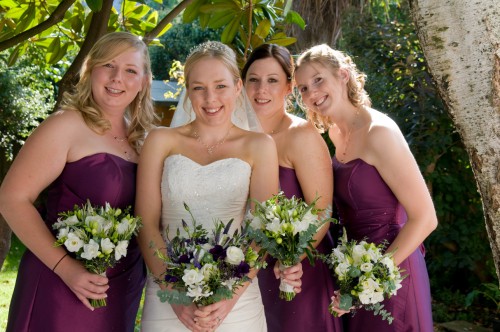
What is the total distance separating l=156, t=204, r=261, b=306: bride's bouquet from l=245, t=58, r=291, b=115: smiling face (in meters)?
1.25

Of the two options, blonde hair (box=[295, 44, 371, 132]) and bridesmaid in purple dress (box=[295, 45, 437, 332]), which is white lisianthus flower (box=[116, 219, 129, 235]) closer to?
bridesmaid in purple dress (box=[295, 45, 437, 332])

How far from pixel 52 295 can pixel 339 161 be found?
1.68 m

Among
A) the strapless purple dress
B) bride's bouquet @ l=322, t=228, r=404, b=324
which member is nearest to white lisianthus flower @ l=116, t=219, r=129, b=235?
the strapless purple dress

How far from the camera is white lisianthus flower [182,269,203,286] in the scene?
2.72 metres

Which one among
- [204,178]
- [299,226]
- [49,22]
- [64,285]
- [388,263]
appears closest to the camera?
[299,226]

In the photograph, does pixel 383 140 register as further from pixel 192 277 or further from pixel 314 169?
pixel 192 277

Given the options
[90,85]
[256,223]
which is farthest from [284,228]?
[90,85]

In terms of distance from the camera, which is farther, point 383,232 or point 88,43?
point 88,43

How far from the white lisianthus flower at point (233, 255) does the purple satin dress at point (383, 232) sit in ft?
3.14

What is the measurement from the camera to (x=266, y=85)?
3.96 metres

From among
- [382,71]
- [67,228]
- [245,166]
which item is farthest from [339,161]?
[382,71]

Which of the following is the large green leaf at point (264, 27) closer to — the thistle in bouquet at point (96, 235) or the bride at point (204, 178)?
the bride at point (204, 178)

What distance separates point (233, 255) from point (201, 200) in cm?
65

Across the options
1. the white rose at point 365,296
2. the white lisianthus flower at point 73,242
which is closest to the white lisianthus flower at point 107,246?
the white lisianthus flower at point 73,242
